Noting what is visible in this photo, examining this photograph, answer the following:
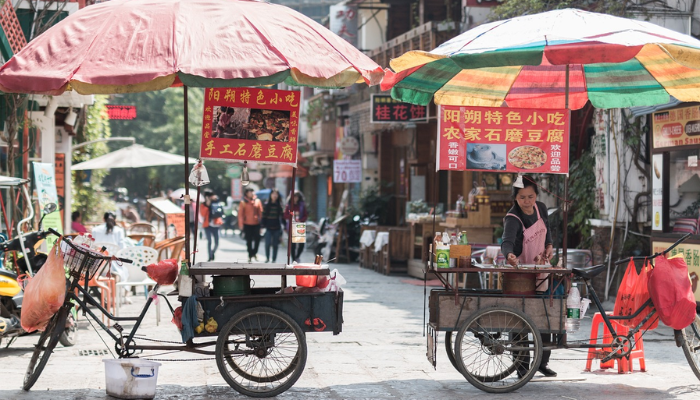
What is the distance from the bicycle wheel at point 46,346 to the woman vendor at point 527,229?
3761mm

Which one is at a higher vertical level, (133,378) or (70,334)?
(133,378)

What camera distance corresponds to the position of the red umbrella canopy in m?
6.79

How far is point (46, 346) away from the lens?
7234 millimetres

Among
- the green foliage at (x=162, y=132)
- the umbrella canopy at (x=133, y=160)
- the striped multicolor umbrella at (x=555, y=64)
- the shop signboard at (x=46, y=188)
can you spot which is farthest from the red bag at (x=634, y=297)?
the green foliage at (x=162, y=132)

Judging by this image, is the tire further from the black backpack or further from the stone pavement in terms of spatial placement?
the black backpack

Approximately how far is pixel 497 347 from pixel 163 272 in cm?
282

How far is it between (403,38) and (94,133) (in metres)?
8.77

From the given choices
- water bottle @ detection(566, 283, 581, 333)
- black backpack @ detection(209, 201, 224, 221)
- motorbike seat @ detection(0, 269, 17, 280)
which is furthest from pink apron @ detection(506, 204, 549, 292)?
black backpack @ detection(209, 201, 224, 221)

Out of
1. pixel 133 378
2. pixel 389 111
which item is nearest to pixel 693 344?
pixel 133 378

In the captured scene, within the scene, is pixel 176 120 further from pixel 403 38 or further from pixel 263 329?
pixel 263 329

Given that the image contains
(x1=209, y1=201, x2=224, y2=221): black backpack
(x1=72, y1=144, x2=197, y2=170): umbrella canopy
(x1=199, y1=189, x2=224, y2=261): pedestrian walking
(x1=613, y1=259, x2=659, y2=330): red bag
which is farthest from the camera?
(x1=209, y1=201, x2=224, y2=221): black backpack

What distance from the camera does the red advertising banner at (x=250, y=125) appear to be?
24.7ft

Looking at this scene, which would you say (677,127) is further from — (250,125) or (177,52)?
(177,52)

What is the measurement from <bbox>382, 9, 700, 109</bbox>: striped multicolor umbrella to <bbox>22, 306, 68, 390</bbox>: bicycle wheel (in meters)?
3.52
